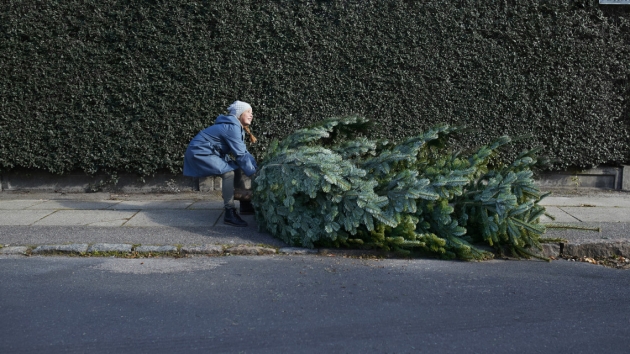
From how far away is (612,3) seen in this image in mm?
8906

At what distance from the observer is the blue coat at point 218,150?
21.7 ft

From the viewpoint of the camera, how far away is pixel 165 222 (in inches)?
275

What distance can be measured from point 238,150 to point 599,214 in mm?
4767

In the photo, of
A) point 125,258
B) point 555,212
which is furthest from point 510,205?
point 125,258

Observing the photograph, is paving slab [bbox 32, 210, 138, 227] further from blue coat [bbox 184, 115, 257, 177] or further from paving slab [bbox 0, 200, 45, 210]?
blue coat [bbox 184, 115, 257, 177]

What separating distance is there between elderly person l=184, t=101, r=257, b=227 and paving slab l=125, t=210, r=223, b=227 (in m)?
0.42

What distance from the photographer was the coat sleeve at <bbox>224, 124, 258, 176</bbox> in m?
6.55

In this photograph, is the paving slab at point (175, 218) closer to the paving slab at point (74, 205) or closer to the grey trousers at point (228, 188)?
the grey trousers at point (228, 188)

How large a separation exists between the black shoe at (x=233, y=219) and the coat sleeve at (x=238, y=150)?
21.6 inches

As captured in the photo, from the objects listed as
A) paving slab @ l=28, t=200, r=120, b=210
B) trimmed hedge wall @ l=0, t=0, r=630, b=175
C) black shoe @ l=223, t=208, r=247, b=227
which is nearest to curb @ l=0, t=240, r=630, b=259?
black shoe @ l=223, t=208, r=247, b=227

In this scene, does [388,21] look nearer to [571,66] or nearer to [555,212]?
[571,66]

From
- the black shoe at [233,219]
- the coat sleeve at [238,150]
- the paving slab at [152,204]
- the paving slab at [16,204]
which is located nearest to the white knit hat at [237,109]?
the coat sleeve at [238,150]

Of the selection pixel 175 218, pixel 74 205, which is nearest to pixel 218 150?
pixel 175 218

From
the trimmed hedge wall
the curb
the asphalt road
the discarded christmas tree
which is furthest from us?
the trimmed hedge wall
